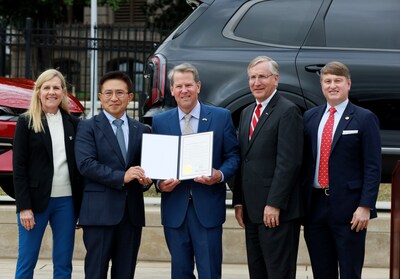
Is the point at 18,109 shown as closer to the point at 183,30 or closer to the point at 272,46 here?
the point at 183,30

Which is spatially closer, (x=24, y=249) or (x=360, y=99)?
(x=24, y=249)

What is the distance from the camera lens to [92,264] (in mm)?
6504

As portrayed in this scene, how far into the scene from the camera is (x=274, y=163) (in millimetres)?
6328

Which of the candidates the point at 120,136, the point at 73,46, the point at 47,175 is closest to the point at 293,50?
the point at 120,136

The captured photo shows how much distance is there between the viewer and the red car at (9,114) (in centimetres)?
907

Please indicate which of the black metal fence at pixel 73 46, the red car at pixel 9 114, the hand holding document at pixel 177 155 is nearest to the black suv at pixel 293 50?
the red car at pixel 9 114

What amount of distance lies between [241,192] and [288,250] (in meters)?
0.53

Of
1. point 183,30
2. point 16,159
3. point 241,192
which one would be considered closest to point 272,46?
point 183,30

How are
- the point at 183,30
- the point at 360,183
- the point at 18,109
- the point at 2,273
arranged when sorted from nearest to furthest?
1. the point at 360,183
2. the point at 2,273
3. the point at 183,30
4. the point at 18,109

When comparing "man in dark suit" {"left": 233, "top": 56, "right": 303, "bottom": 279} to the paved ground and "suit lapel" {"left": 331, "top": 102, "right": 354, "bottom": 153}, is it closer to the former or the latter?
"suit lapel" {"left": 331, "top": 102, "right": 354, "bottom": 153}

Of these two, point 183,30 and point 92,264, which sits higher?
point 183,30

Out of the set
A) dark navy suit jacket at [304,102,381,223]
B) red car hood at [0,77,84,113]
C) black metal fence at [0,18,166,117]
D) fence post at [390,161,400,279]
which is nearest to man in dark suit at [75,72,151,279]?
dark navy suit jacket at [304,102,381,223]

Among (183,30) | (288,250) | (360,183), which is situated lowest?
(288,250)

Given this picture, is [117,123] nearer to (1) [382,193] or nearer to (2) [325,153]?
(2) [325,153]
